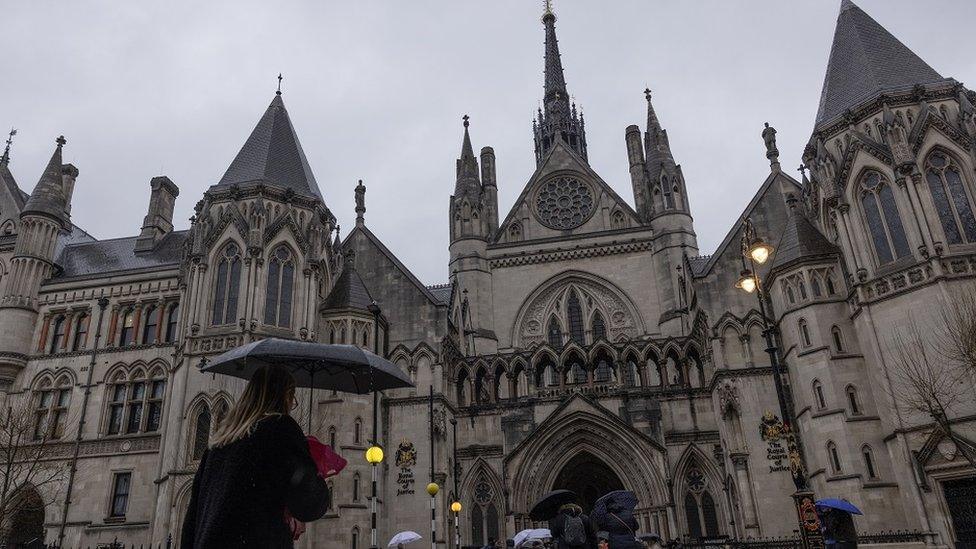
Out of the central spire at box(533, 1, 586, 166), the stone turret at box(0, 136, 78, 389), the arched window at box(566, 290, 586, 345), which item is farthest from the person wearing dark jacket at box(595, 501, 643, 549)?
the central spire at box(533, 1, 586, 166)

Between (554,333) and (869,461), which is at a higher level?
(554,333)

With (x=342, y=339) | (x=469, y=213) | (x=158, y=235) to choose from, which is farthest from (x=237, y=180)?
(x=469, y=213)

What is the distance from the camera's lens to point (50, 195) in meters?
33.2

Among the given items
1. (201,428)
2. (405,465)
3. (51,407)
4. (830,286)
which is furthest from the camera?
(51,407)

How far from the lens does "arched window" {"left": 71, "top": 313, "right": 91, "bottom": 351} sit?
102ft

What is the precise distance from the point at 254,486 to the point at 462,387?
27180 millimetres

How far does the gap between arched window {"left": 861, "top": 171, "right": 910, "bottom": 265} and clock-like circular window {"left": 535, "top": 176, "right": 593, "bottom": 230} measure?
16.0 m

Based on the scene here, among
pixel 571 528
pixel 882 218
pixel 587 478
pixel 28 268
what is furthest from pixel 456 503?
pixel 28 268

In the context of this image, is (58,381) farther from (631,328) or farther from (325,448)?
(325,448)

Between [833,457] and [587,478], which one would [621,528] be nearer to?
[833,457]

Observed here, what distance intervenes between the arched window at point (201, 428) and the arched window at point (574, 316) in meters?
18.1

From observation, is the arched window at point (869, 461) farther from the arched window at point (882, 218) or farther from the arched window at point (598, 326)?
the arched window at point (598, 326)

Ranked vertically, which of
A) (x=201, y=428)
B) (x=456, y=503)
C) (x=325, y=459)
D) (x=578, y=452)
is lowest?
(x=325, y=459)

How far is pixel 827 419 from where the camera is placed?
2236cm
